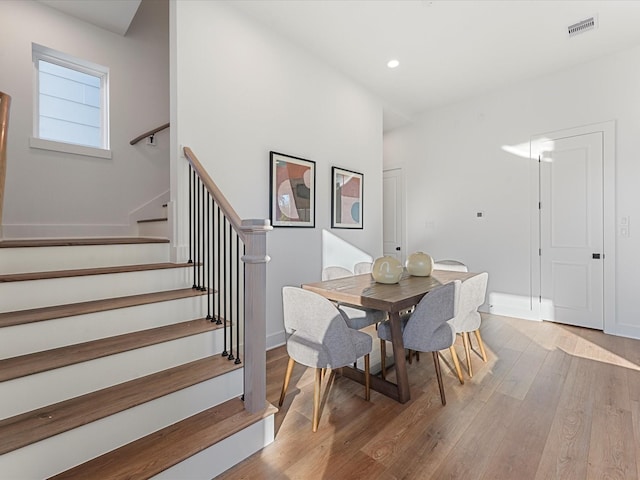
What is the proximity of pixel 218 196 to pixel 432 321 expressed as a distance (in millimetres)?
1659

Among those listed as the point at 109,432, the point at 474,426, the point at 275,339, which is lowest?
the point at 474,426

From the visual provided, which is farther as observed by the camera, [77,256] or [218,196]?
[77,256]

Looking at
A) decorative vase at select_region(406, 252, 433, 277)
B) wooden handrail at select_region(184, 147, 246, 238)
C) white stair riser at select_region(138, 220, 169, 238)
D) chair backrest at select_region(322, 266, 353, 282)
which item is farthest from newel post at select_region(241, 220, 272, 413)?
decorative vase at select_region(406, 252, 433, 277)

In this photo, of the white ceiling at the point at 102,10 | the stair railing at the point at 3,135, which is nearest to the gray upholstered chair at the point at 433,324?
the stair railing at the point at 3,135

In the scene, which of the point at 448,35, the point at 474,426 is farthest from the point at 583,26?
the point at 474,426

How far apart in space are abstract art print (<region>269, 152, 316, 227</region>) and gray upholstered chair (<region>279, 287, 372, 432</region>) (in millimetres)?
1428

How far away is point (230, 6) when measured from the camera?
2732 millimetres

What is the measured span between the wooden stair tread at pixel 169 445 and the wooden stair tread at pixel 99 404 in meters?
0.18

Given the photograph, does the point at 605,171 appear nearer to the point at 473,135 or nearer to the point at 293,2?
the point at 473,135

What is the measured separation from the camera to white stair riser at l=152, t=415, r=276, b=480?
4.35ft

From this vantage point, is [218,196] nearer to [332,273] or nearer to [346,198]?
[332,273]

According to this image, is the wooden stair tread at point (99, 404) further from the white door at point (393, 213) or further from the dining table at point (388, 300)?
the white door at point (393, 213)

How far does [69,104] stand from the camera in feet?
10.4

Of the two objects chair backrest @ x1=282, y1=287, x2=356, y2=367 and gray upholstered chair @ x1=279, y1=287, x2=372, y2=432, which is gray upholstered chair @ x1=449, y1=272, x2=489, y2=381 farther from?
chair backrest @ x1=282, y1=287, x2=356, y2=367
